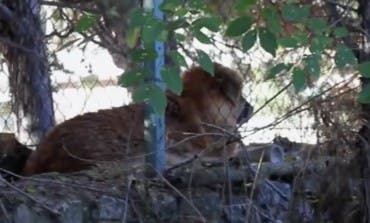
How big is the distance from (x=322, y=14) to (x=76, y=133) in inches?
65.1

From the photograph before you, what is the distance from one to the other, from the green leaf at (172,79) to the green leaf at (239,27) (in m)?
0.34

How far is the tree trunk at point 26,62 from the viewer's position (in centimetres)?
597

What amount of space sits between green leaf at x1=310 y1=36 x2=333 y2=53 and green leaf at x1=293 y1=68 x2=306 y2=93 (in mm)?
109

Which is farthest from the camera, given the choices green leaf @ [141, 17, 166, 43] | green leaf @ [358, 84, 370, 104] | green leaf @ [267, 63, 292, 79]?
green leaf @ [358, 84, 370, 104]

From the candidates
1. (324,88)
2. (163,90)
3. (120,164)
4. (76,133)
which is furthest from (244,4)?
(76,133)

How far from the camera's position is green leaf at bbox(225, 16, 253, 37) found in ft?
12.4

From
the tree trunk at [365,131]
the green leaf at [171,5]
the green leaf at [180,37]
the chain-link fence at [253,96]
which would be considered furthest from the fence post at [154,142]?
the tree trunk at [365,131]

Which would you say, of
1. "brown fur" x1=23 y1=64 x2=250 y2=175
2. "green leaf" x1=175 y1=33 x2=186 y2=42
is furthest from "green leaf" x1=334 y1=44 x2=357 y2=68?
"brown fur" x1=23 y1=64 x2=250 y2=175

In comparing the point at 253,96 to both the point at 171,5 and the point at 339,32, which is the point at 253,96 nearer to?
the point at 339,32

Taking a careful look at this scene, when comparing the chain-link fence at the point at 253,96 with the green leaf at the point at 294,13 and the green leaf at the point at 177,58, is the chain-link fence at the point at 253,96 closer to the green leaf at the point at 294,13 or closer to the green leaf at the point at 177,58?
the green leaf at the point at 294,13

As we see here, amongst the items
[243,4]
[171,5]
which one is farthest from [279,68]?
[171,5]

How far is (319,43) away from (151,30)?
71 centimetres

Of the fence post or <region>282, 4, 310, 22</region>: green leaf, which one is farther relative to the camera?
the fence post

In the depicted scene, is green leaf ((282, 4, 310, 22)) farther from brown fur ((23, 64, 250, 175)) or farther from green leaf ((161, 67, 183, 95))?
brown fur ((23, 64, 250, 175))
